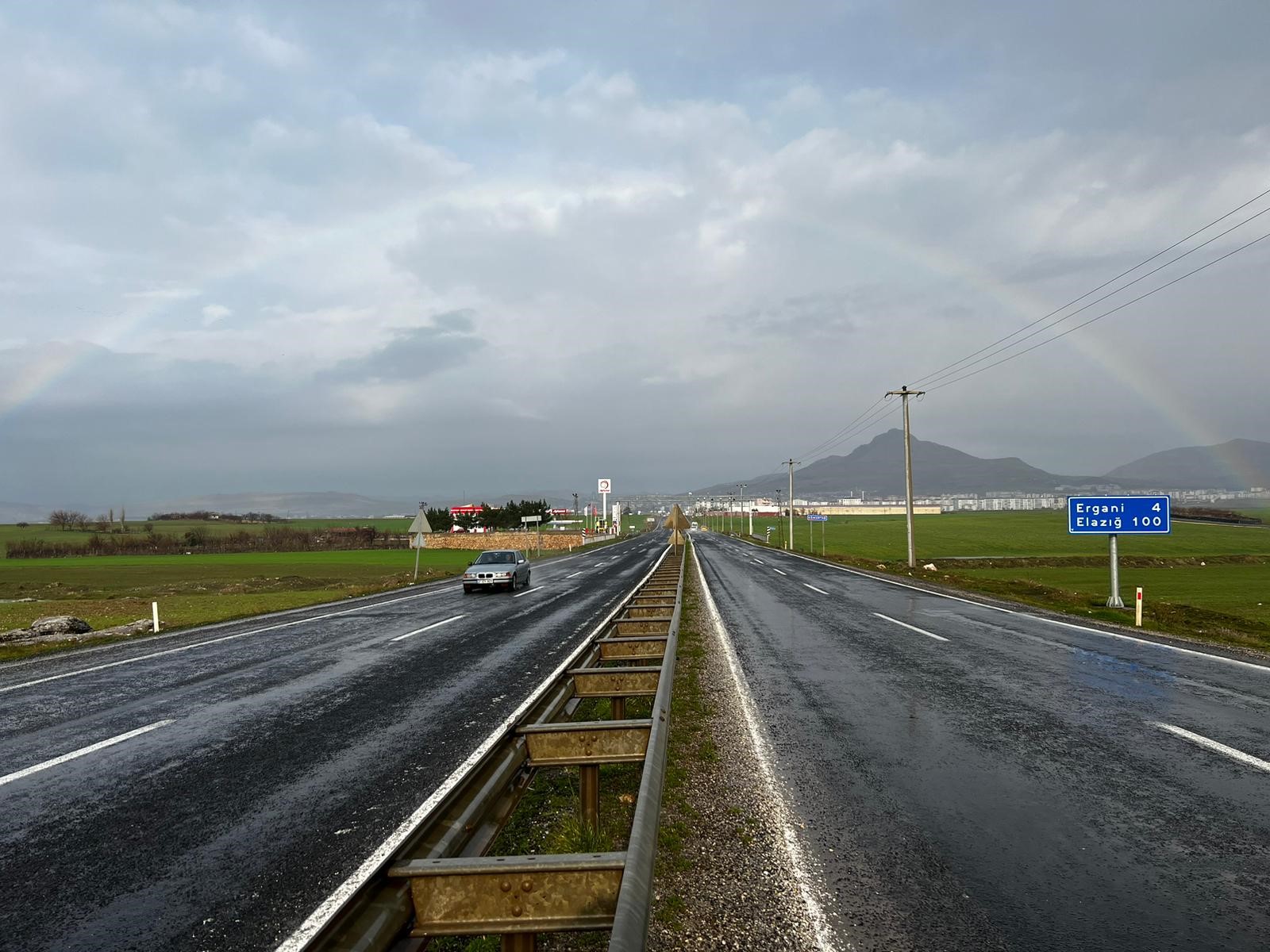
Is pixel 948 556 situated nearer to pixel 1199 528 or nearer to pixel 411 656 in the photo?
pixel 1199 528

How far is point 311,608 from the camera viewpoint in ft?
75.8

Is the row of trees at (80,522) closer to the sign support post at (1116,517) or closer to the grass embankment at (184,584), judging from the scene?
the grass embankment at (184,584)

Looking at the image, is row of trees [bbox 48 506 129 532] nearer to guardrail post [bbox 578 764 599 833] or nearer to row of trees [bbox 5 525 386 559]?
row of trees [bbox 5 525 386 559]

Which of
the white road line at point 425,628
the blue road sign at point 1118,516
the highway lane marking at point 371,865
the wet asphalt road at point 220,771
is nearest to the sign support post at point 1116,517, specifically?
the blue road sign at point 1118,516

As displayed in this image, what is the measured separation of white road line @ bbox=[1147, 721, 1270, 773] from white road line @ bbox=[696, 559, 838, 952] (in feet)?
14.0

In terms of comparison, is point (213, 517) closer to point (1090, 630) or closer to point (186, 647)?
point (186, 647)

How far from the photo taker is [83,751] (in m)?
7.41

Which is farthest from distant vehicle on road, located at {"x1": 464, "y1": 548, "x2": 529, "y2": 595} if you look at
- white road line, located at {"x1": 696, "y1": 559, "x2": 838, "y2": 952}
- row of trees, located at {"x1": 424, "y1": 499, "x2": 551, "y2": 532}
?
row of trees, located at {"x1": 424, "y1": 499, "x2": 551, "y2": 532}

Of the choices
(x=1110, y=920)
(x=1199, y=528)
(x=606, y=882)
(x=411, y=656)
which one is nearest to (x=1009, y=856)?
(x=1110, y=920)

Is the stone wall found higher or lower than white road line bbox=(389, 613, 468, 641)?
lower

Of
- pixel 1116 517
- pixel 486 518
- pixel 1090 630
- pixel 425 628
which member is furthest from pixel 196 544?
pixel 1090 630

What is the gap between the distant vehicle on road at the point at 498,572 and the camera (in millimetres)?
27500

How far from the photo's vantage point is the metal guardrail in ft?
9.25

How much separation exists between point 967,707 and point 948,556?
190 ft
